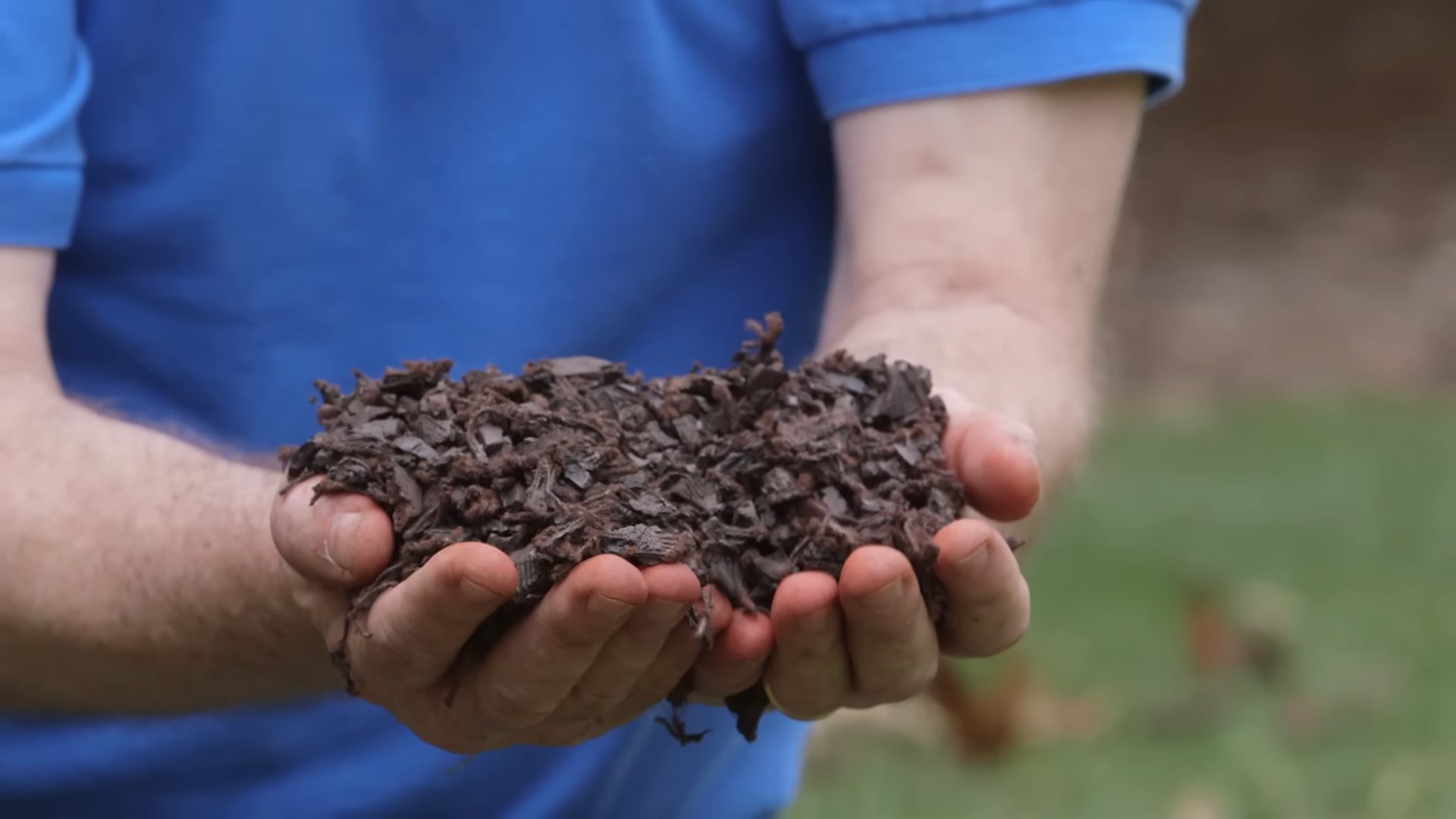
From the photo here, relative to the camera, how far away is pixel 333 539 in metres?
1.32

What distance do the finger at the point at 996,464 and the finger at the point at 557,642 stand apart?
42 centimetres

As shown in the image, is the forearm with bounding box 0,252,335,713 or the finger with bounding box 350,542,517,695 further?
the forearm with bounding box 0,252,335,713

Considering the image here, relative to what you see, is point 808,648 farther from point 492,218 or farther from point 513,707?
point 492,218

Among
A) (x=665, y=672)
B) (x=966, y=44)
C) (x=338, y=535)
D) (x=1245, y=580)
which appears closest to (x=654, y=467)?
(x=665, y=672)

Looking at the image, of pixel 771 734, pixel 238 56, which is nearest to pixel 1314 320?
pixel 771 734

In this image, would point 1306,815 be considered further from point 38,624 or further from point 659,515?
point 38,624

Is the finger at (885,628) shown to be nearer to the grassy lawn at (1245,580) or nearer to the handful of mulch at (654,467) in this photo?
the handful of mulch at (654,467)

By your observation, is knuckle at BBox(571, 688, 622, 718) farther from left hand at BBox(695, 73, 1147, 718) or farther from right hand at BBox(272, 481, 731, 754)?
left hand at BBox(695, 73, 1147, 718)

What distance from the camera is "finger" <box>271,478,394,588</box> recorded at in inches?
51.9

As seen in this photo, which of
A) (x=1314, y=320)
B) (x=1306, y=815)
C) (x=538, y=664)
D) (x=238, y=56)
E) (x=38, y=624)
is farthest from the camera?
(x=1314, y=320)

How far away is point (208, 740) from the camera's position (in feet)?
6.27

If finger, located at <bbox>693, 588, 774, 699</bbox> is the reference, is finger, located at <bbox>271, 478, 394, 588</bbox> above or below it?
above

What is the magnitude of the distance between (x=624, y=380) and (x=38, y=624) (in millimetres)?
645

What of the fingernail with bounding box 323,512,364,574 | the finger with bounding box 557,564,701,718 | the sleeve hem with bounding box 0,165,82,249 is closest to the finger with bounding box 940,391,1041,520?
the finger with bounding box 557,564,701,718
